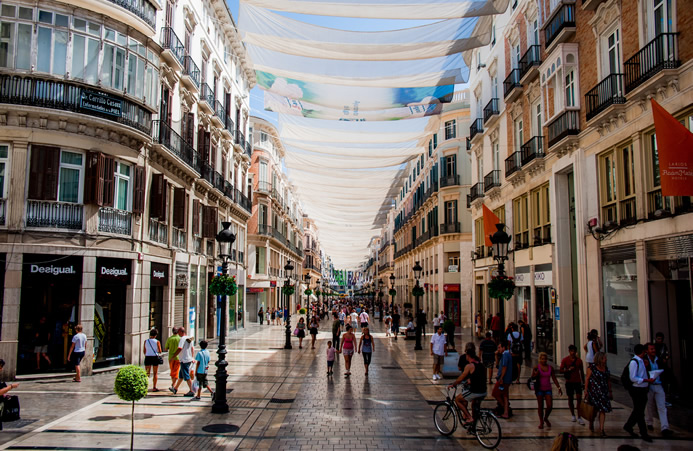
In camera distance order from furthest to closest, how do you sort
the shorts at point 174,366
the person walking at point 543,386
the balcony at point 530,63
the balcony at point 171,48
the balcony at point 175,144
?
the balcony at point 530,63 < the balcony at point 171,48 < the balcony at point 175,144 < the shorts at point 174,366 < the person walking at point 543,386

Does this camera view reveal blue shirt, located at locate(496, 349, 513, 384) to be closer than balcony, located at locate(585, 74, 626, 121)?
Yes

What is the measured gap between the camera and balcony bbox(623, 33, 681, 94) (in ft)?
40.0

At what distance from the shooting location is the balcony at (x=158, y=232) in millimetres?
20047

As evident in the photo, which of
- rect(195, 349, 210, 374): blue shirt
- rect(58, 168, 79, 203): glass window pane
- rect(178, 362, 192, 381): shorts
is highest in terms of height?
rect(58, 168, 79, 203): glass window pane

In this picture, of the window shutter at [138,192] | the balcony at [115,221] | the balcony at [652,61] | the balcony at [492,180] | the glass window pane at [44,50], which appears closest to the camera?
the balcony at [652,61]

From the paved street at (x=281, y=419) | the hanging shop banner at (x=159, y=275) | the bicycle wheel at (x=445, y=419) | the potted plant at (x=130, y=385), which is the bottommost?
the paved street at (x=281, y=419)

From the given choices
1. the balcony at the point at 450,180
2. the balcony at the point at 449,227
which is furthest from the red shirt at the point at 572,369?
the balcony at the point at 450,180

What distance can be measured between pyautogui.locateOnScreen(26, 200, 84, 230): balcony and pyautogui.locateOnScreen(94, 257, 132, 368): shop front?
1.40 m

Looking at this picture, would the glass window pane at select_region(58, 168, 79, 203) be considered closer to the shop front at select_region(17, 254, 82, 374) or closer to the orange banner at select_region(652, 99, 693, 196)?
the shop front at select_region(17, 254, 82, 374)

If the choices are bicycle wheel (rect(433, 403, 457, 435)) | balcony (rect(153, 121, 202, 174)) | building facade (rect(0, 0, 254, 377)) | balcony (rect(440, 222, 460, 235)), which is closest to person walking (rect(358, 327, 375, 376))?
bicycle wheel (rect(433, 403, 457, 435))

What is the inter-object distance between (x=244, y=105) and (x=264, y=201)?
1126cm

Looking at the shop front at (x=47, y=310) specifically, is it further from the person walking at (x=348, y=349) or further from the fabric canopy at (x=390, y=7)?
the fabric canopy at (x=390, y=7)

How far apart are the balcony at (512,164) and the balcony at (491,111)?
334 centimetres

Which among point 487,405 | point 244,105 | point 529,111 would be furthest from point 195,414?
point 244,105
